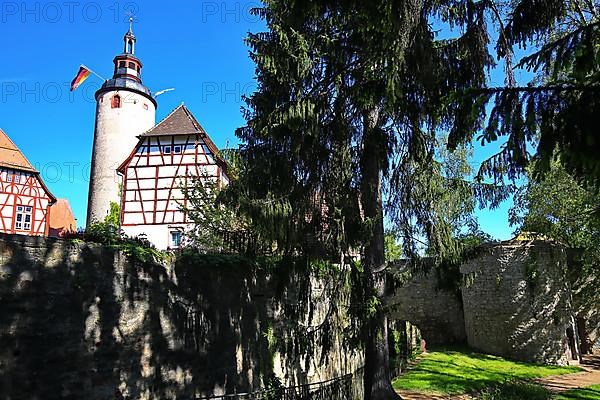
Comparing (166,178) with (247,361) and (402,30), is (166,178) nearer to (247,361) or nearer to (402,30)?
(247,361)

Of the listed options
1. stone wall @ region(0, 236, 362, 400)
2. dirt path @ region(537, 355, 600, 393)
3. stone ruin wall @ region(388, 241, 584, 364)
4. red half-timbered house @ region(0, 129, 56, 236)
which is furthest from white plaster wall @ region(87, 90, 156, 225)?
dirt path @ region(537, 355, 600, 393)

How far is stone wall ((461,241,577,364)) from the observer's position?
16.0 m

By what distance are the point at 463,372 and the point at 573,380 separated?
3.14m

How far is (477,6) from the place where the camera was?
665cm

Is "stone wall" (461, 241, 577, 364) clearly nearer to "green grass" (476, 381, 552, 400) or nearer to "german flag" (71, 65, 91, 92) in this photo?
"green grass" (476, 381, 552, 400)

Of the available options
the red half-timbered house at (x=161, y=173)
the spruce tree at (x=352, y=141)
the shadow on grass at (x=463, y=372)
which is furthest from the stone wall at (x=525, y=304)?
the red half-timbered house at (x=161, y=173)

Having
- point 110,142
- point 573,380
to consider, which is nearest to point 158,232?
point 110,142

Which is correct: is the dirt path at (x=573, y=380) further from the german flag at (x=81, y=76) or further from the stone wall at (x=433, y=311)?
the german flag at (x=81, y=76)

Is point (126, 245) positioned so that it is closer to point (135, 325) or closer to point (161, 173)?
point (135, 325)

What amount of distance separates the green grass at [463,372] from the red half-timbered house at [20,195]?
1888 centimetres

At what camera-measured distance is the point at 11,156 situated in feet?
76.1

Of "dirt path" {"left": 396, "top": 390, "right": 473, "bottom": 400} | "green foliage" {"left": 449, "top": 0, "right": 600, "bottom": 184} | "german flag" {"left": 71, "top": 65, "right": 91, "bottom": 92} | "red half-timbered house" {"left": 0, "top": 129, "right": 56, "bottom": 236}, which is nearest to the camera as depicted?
"green foliage" {"left": 449, "top": 0, "right": 600, "bottom": 184}

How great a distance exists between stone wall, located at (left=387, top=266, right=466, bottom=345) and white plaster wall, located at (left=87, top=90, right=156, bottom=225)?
56.1 ft

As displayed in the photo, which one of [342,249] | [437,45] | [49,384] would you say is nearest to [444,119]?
[437,45]
